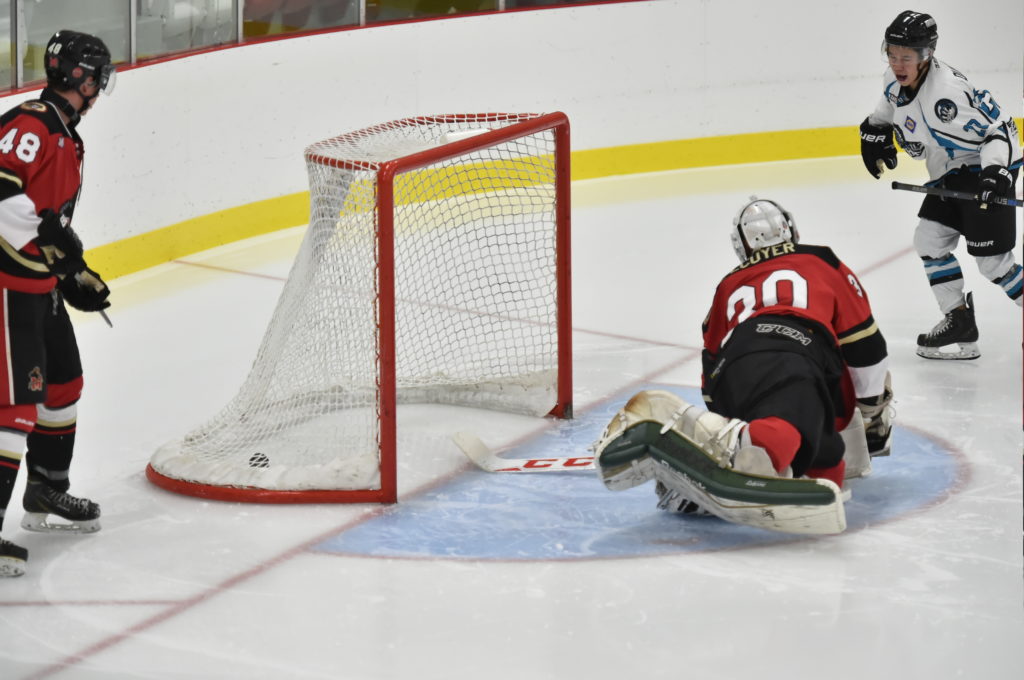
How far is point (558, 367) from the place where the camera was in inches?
191

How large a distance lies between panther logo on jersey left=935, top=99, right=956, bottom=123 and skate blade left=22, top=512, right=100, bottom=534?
2934 mm

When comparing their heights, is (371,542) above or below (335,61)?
below

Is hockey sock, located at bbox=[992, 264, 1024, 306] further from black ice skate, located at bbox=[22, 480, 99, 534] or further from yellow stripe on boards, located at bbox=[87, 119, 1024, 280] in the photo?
yellow stripe on boards, located at bbox=[87, 119, 1024, 280]

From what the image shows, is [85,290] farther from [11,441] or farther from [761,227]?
[761,227]

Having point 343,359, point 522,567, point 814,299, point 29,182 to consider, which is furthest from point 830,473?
point 29,182

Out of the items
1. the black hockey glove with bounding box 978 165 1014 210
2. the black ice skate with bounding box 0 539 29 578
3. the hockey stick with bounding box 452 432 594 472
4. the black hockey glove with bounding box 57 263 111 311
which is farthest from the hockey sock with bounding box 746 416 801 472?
the black hockey glove with bounding box 978 165 1014 210

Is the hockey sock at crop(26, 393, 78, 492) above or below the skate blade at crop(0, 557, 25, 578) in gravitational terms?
above

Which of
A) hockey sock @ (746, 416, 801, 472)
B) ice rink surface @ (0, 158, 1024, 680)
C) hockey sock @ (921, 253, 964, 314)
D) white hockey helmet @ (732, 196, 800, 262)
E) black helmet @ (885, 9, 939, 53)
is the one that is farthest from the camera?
hockey sock @ (921, 253, 964, 314)

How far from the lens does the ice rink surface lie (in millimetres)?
3232

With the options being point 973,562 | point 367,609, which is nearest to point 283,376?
point 367,609

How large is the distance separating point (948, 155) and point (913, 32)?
0.47 meters

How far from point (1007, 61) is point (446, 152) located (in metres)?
5.73

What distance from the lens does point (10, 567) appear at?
11.8 feet

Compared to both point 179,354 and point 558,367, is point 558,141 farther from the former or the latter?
point 179,354
